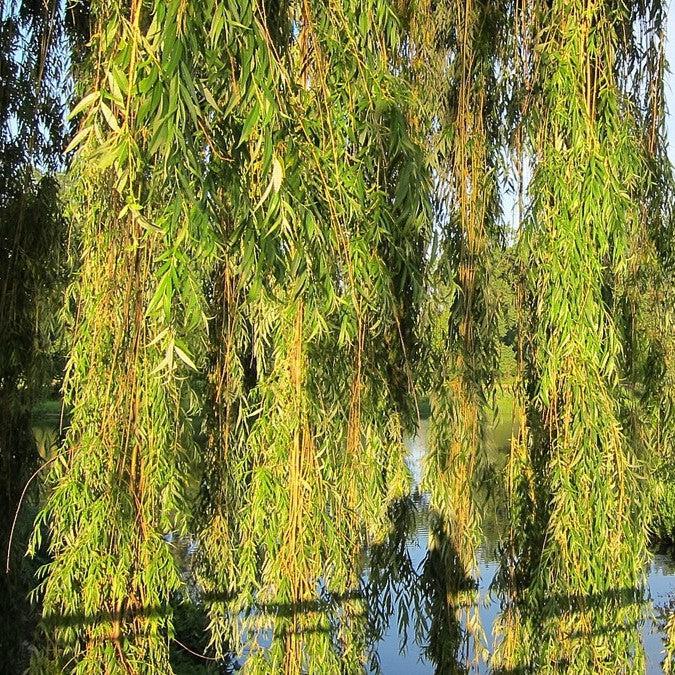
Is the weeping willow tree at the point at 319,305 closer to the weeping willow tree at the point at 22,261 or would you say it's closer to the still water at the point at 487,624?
the weeping willow tree at the point at 22,261

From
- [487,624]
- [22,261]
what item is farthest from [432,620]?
[487,624]

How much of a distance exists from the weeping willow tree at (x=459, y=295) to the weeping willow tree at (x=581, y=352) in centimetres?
23

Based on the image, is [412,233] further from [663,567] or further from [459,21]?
[663,567]

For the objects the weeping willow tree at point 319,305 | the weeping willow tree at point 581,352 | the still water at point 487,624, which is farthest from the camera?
the still water at point 487,624

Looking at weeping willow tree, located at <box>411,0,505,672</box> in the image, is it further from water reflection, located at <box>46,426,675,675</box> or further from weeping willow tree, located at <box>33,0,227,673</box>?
weeping willow tree, located at <box>33,0,227,673</box>

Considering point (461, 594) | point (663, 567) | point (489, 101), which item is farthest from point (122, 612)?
point (663, 567)

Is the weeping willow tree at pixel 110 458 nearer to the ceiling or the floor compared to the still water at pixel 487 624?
nearer to the ceiling

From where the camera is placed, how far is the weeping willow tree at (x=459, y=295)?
7.88 ft

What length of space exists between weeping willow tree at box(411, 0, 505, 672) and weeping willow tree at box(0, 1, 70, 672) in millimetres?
1153

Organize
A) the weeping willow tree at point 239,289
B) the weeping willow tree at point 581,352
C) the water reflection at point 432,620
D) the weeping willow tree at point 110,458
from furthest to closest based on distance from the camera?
1. the weeping willow tree at point 581,352
2. the water reflection at point 432,620
3. the weeping willow tree at point 110,458
4. the weeping willow tree at point 239,289

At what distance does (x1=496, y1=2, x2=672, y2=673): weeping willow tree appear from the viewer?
80.6 inches

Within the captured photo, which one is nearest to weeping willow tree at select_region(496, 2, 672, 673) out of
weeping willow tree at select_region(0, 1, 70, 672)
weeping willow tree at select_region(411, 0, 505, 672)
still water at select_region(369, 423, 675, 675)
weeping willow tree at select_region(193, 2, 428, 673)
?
weeping willow tree at select_region(411, 0, 505, 672)

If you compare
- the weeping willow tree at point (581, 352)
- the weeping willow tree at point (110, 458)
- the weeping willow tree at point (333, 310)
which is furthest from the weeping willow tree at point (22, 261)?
the weeping willow tree at point (581, 352)

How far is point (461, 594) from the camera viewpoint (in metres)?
2.45
